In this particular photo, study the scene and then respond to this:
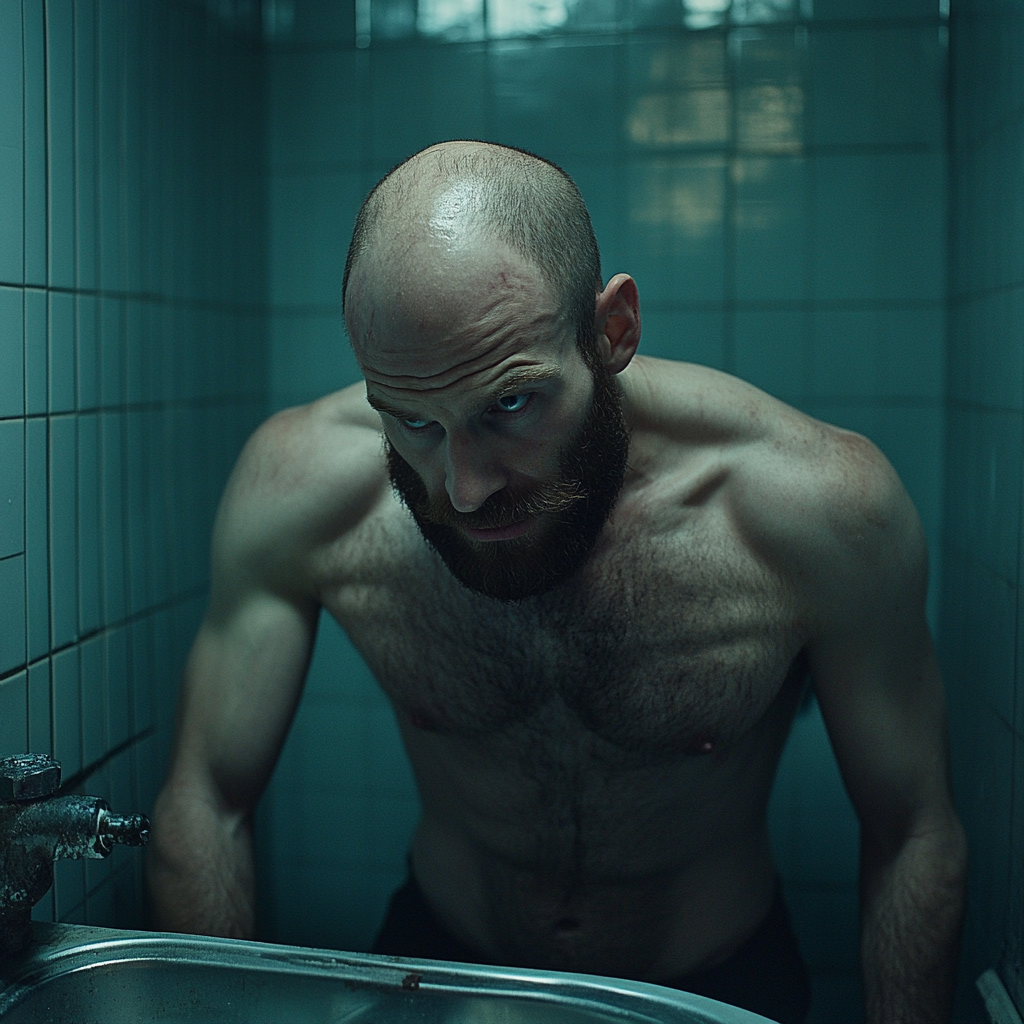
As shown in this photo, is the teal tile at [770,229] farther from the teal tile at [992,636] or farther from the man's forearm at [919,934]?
the man's forearm at [919,934]

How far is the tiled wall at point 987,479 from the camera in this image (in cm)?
126

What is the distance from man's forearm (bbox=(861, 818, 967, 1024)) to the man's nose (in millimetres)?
600

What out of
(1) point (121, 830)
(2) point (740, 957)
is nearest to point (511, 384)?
(1) point (121, 830)

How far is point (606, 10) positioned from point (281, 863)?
149 centimetres

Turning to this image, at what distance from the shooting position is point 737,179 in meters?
1.69

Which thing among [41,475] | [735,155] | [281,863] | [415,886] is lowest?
[281,863]

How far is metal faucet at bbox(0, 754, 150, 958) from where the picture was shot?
83 cm

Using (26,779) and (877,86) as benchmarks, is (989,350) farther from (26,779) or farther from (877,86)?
(26,779)

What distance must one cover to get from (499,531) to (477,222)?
0.82 feet

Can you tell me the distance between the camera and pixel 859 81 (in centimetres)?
165

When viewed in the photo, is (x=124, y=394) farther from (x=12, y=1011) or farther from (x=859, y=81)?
(x=859, y=81)

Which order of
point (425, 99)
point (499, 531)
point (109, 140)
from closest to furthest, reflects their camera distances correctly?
point (499, 531)
point (109, 140)
point (425, 99)

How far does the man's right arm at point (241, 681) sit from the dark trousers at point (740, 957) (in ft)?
0.82

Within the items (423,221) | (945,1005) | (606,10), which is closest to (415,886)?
(945,1005)
